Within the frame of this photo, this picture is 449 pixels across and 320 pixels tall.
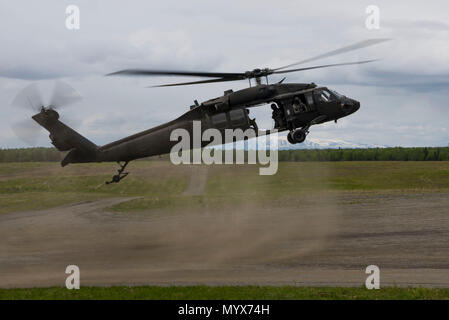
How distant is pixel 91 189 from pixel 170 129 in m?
34.6

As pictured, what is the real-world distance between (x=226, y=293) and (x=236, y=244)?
13.8 metres

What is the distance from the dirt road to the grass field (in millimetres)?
2675

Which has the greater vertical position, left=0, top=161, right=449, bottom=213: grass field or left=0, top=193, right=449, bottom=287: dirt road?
left=0, top=161, right=449, bottom=213: grass field

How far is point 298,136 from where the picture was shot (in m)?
23.9

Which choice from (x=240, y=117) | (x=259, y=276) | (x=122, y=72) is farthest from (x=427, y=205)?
(x=122, y=72)

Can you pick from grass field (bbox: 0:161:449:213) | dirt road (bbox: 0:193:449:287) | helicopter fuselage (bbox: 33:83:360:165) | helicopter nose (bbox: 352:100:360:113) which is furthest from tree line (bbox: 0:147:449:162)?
helicopter nose (bbox: 352:100:360:113)

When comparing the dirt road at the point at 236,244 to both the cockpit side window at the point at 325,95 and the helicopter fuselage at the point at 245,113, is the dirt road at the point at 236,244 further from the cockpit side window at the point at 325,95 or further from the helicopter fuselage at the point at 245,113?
the cockpit side window at the point at 325,95

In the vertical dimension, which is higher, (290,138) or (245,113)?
(245,113)

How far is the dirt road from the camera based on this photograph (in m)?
27.6

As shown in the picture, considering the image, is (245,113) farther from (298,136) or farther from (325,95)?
(325,95)

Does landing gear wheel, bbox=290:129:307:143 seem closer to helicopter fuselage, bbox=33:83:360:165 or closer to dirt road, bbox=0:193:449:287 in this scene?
helicopter fuselage, bbox=33:83:360:165

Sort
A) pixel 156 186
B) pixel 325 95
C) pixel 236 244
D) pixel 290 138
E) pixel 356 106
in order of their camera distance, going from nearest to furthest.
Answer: pixel 290 138, pixel 325 95, pixel 356 106, pixel 236 244, pixel 156 186

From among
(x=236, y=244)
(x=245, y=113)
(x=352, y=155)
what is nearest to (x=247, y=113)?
(x=245, y=113)
